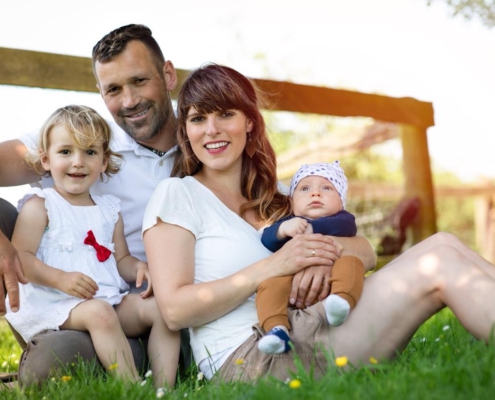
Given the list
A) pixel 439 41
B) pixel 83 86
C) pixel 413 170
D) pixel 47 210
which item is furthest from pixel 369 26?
pixel 47 210

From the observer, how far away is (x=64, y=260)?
2377 mm

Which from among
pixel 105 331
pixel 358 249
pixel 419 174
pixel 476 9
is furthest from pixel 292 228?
pixel 419 174

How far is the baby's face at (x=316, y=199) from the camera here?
2.38 metres

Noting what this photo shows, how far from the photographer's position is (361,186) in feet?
29.0

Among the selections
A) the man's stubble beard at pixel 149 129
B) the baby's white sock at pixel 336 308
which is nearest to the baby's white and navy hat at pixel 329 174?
the baby's white sock at pixel 336 308

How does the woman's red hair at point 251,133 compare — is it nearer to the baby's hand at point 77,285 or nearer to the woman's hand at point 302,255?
the woman's hand at point 302,255

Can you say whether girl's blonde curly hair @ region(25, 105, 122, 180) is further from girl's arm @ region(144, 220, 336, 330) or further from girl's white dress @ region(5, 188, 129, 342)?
girl's arm @ region(144, 220, 336, 330)

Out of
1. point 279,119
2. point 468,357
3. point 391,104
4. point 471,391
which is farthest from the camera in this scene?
point 279,119

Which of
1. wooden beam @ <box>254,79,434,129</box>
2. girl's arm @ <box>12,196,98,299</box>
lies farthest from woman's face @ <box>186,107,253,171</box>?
wooden beam @ <box>254,79,434,129</box>

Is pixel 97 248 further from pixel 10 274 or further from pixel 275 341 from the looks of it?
pixel 275 341

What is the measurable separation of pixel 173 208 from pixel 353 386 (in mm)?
887

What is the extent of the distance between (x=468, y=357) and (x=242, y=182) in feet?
3.68

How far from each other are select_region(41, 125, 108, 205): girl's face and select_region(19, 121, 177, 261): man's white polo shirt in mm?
177

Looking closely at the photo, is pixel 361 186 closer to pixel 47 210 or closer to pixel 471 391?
pixel 47 210
